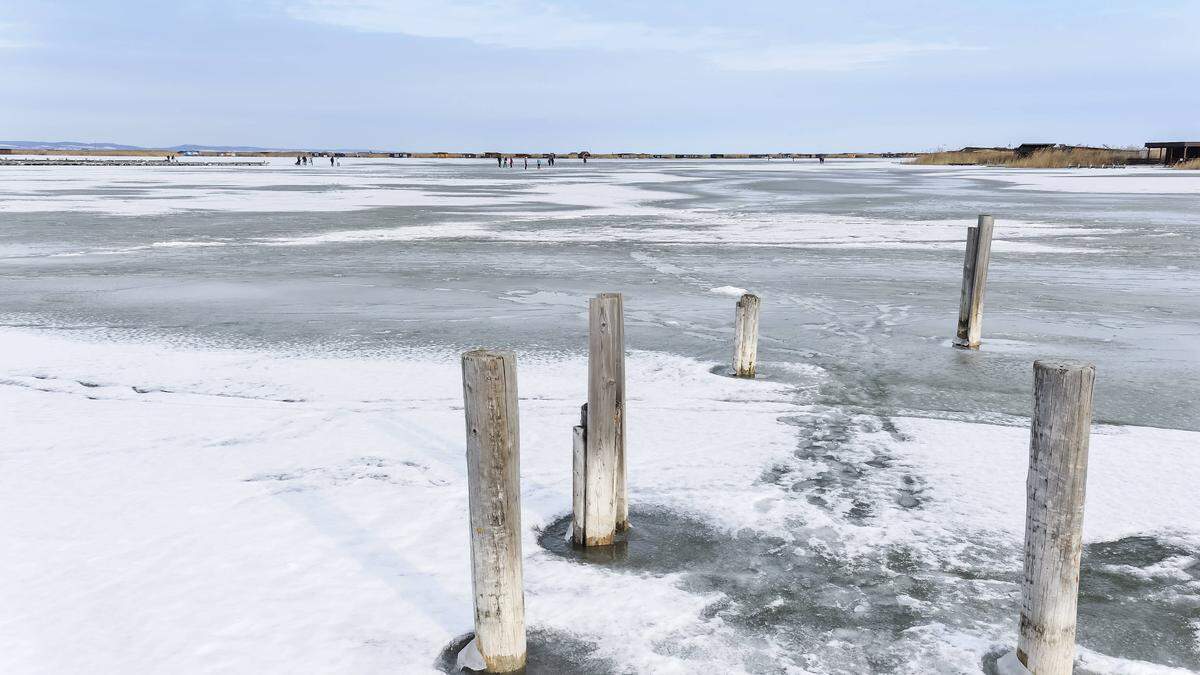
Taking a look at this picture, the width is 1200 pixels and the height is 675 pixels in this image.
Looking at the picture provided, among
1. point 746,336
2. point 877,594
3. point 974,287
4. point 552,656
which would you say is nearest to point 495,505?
point 552,656

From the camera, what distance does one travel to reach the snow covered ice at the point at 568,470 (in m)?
4.60

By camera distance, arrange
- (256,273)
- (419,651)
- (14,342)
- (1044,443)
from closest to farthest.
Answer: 1. (1044,443)
2. (419,651)
3. (14,342)
4. (256,273)

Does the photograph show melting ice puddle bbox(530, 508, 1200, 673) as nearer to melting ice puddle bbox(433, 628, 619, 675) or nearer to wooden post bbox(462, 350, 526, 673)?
melting ice puddle bbox(433, 628, 619, 675)

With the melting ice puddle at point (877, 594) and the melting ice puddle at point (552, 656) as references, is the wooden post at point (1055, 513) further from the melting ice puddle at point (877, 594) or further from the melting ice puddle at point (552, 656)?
the melting ice puddle at point (552, 656)

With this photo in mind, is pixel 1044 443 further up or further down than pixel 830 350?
further up

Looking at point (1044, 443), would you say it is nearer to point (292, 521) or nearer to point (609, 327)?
point (609, 327)

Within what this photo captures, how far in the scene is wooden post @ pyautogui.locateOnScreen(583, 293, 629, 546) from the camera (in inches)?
212

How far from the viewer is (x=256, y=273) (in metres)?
16.4

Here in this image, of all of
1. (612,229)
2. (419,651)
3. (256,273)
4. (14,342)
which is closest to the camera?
(419,651)

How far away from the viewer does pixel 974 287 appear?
10656mm

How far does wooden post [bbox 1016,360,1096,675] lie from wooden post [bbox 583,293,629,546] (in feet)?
7.39

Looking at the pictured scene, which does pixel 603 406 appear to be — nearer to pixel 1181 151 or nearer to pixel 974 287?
pixel 974 287

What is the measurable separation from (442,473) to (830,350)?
18.1 ft

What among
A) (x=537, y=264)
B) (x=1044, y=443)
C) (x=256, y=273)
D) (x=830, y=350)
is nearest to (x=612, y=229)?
(x=537, y=264)
